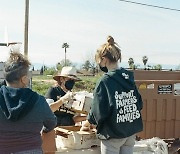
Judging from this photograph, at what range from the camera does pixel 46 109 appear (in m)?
2.41

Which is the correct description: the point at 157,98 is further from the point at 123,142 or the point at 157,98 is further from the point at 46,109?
the point at 46,109

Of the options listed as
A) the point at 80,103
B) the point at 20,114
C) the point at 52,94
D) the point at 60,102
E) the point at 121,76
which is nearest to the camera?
the point at 20,114

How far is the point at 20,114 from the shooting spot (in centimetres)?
230

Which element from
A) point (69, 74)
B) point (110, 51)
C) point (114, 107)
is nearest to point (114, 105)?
point (114, 107)

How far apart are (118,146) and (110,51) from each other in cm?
76

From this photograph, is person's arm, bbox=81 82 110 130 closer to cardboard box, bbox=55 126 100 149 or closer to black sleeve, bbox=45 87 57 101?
cardboard box, bbox=55 126 100 149

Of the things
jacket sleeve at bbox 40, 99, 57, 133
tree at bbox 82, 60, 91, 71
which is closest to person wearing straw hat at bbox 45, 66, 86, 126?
jacket sleeve at bbox 40, 99, 57, 133

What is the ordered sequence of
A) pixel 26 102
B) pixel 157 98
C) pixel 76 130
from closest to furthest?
pixel 26 102 → pixel 76 130 → pixel 157 98

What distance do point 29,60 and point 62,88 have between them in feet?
5.30

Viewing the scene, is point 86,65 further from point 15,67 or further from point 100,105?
point 15,67

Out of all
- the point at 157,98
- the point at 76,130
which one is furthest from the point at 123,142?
the point at 157,98

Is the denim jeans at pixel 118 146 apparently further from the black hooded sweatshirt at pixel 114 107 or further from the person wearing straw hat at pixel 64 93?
the person wearing straw hat at pixel 64 93

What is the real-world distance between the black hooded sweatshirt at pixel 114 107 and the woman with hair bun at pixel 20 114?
560 mm

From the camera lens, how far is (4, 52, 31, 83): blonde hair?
240cm
